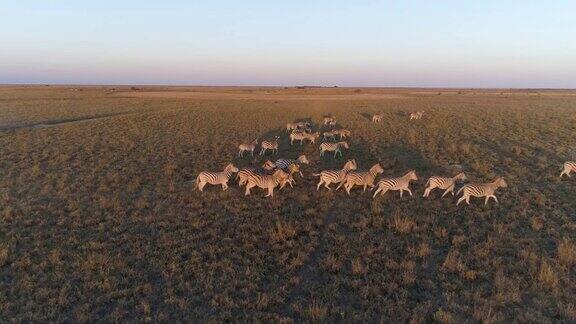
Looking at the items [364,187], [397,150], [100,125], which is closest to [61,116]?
[100,125]

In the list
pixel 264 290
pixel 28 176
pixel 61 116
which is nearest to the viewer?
pixel 264 290

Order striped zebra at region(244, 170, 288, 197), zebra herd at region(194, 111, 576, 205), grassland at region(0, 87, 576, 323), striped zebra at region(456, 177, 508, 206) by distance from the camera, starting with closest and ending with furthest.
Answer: grassland at region(0, 87, 576, 323) < striped zebra at region(456, 177, 508, 206) < zebra herd at region(194, 111, 576, 205) < striped zebra at region(244, 170, 288, 197)

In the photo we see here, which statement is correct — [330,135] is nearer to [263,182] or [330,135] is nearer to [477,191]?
[263,182]

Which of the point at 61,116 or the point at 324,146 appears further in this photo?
the point at 61,116

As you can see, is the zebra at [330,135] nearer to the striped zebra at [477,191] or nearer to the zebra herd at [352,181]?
the zebra herd at [352,181]

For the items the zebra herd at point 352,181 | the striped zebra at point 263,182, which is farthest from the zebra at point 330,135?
the striped zebra at point 263,182

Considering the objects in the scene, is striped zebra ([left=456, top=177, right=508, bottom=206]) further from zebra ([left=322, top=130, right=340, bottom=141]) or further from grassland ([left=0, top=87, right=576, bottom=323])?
zebra ([left=322, top=130, right=340, bottom=141])

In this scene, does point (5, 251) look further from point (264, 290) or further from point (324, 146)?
point (324, 146)

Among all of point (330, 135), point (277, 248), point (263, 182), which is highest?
point (263, 182)

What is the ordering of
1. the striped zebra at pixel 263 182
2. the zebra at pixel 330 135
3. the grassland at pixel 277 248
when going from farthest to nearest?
the zebra at pixel 330 135 < the striped zebra at pixel 263 182 < the grassland at pixel 277 248

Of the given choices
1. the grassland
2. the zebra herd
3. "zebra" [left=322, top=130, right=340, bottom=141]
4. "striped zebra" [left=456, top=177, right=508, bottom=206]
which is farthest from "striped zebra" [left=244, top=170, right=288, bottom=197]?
"zebra" [left=322, top=130, right=340, bottom=141]

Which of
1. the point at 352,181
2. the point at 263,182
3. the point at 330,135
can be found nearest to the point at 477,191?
the point at 352,181
